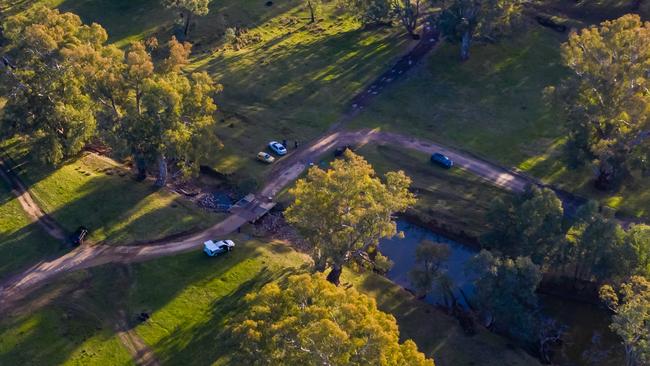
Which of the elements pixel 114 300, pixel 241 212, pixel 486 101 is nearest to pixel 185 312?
pixel 114 300

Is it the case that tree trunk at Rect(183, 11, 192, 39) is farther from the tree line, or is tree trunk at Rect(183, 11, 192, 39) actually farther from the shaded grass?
the shaded grass

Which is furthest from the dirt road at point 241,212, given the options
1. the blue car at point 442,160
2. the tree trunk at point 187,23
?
the tree trunk at point 187,23

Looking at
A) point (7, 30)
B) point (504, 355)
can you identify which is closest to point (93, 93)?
point (7, 30)

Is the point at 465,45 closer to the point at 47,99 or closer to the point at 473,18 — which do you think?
the point at 473,18

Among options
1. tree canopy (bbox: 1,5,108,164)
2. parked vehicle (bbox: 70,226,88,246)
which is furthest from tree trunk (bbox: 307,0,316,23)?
parked vehicle (bbox: 70,226,88,246)

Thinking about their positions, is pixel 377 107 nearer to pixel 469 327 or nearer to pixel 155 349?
pixel 469 327

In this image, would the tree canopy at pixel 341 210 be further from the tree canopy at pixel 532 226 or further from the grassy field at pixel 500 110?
the grassy field at pixel 500 110
